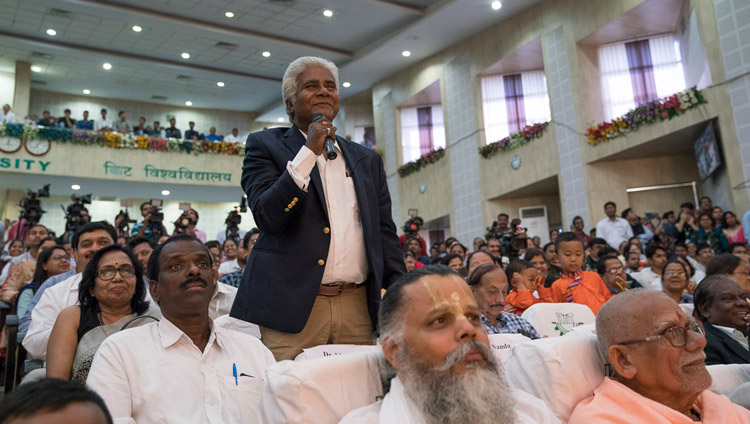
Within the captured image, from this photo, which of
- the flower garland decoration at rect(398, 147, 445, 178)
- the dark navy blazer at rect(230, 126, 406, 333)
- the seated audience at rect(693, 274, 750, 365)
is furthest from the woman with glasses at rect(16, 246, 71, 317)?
the flower garland decoration at rect(398, 147, 445, 178)

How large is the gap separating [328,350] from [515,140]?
10832 millimetres

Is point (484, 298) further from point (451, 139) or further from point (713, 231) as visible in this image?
point (451, 139)

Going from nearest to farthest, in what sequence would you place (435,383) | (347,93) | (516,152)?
(435,383), (516,152), (347,93)

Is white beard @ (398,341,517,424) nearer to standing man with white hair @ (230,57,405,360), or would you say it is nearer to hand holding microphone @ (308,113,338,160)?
standing man with white hair @ (230,57,405,360)

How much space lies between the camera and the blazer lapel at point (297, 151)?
1.96 m

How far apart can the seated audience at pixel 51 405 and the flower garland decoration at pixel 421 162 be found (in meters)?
13.2

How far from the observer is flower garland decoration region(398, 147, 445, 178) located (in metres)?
14.1

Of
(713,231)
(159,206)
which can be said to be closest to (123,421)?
(159,206)

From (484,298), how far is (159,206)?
4539 millimetres

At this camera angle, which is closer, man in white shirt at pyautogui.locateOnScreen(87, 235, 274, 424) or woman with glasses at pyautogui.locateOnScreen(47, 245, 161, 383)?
man in white shirt at pyautogui.locateOnScreen(87, 235, 274, 424)

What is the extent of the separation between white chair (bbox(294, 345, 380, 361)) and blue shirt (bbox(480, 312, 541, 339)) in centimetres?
161

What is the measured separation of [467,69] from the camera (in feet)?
43.1

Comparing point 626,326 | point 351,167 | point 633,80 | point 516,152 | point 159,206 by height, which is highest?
point 633,80

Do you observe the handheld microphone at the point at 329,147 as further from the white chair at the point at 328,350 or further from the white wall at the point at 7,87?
the white wall at the point at 7,87
